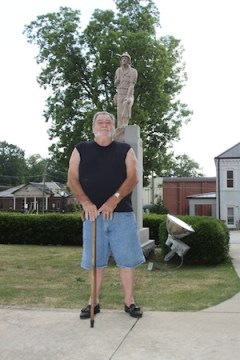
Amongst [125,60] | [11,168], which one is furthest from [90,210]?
[11,168]

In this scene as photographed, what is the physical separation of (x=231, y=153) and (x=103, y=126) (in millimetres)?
39372

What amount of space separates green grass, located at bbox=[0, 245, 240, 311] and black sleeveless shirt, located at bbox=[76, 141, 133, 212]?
1.61 metres

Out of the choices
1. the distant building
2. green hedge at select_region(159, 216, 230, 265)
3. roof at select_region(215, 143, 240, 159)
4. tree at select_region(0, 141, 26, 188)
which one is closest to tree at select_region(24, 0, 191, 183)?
roof at select_region(215, 143, 240, 159)

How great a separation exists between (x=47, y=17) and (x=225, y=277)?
28940mm

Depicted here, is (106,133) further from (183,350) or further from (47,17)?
(47,17)

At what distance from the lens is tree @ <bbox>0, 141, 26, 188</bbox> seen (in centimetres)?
10556

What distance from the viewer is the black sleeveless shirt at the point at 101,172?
4398mm

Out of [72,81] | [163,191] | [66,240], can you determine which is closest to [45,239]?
[66,240]

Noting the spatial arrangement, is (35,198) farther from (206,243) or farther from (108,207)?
(108,207)

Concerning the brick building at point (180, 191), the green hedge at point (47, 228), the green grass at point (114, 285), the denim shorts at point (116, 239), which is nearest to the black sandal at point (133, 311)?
the denim shorts at point (116, 239)

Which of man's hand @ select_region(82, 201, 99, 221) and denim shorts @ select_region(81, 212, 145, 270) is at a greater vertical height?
man's hand @ select_region(82, 201, 99, 221)

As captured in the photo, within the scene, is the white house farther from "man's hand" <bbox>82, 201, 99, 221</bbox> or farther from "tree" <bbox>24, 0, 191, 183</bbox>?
"man's hand" <bbox>82, 201, 99, 221</bbox>

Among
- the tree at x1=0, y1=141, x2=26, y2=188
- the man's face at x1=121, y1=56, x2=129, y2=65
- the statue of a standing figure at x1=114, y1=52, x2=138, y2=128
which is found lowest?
the statue of a standing figure at x1=114, y1=52, x2=138, y2=128

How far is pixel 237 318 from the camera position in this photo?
4.51 meters
